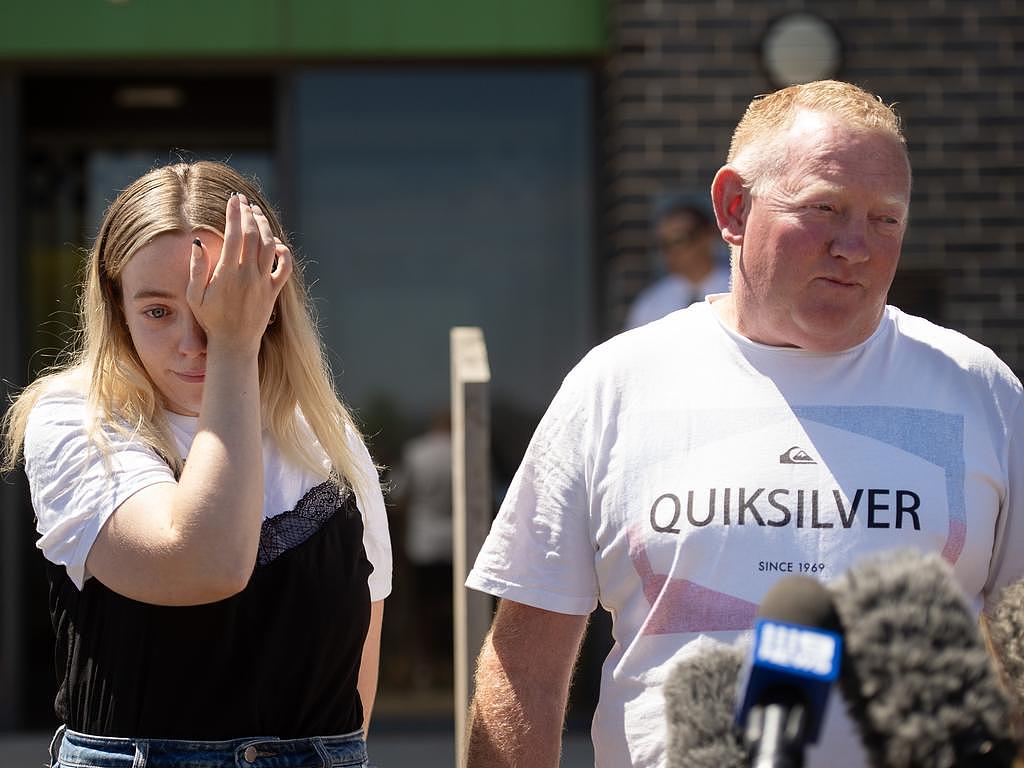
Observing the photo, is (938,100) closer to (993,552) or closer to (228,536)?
(993,552)

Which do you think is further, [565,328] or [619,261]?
[565,328]

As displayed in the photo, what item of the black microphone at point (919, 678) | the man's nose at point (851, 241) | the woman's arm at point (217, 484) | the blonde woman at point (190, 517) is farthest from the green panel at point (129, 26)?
the black microphone at point (919, 678)

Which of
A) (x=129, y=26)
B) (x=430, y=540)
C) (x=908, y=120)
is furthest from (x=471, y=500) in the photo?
(x=129, y=26)

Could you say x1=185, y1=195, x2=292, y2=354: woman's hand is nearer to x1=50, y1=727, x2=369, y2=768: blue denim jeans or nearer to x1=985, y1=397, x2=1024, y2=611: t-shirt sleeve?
x1=50, y1=727, x2=369, y2=768: blue denim jeans

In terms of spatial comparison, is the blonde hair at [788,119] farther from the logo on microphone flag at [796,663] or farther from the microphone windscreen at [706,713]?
the logo on microphone flag at [796,663]

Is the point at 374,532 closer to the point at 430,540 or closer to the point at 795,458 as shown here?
the point at 795,458

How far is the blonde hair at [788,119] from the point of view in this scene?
2.33m

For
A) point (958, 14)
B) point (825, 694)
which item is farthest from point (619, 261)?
point (825, 694)

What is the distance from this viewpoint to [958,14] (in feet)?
20.6

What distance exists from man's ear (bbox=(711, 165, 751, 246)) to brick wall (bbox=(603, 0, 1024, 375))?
146 inches

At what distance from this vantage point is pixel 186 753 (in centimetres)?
217

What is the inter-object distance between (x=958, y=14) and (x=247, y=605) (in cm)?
509

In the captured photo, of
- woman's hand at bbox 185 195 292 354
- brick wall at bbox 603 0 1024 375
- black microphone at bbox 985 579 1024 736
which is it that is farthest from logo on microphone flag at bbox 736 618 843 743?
brick wall at bbox 603 0 1024 375

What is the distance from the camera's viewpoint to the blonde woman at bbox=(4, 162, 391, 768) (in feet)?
6.86
